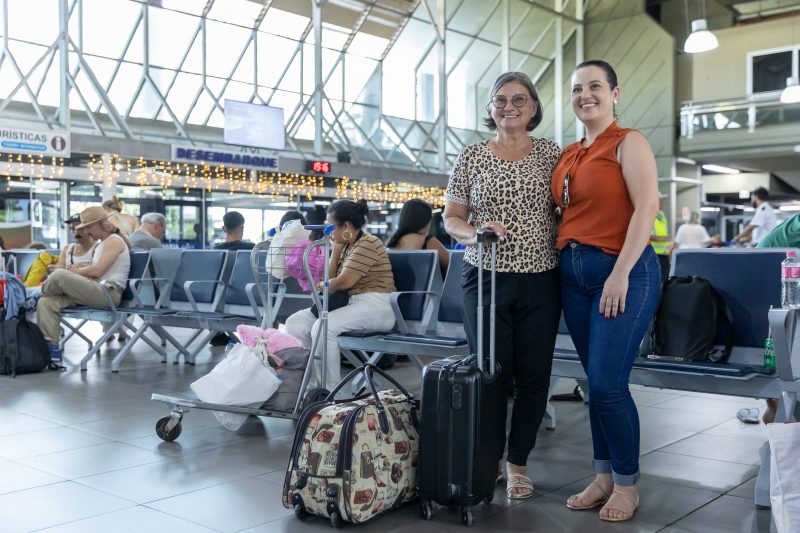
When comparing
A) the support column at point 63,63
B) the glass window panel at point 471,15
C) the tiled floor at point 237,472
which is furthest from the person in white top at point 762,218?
the glass window panel at point 471,15

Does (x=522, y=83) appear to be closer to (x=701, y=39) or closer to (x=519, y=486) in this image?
(x=519, y=486)

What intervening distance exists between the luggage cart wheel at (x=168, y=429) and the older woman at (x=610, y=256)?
6.53ft

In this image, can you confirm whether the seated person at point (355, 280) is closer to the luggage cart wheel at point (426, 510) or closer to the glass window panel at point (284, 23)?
the luggage cart wheel at point (426, 510)

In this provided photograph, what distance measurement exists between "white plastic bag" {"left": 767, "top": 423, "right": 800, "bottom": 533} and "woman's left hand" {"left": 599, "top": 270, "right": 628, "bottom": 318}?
0.58 m

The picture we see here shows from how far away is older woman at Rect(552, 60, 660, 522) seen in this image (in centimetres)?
255

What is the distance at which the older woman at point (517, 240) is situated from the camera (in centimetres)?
280

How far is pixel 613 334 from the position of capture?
8.51 ft

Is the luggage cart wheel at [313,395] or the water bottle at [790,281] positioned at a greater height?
the water bottle at [790,281]

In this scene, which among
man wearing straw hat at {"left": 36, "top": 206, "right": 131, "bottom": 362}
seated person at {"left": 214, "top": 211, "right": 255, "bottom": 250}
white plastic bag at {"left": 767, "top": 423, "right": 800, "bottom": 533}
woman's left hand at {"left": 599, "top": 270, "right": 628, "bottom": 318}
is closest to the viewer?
white plastic bag at {"left": 767, "top": 423, "right": 800, "bottom": 533}

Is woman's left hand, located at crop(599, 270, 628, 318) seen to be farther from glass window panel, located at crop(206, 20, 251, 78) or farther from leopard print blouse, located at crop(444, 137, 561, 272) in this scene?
glass window panel, located at crop(206, 20, 251, 78)

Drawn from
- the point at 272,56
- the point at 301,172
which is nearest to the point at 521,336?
the point at 301,172

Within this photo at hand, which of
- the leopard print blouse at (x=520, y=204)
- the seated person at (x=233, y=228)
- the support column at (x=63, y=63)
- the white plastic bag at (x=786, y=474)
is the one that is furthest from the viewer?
the support column at (x=63, y=63)

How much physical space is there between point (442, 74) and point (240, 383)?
15792 millimetres

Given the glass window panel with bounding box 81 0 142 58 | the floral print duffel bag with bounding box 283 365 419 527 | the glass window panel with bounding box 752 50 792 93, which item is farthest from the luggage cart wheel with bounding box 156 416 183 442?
the glass window panel with bounding box 752 50 792 93
